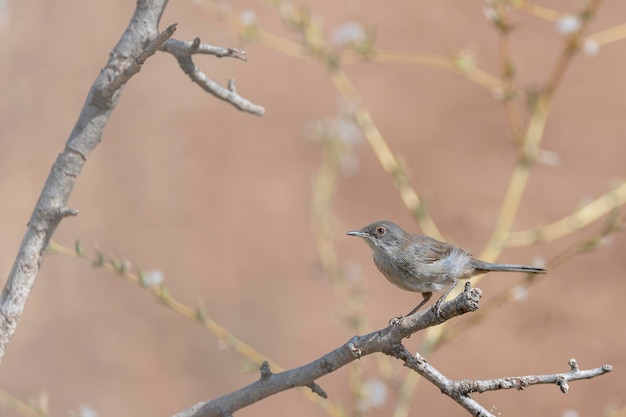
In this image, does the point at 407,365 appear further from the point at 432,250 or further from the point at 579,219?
the point at 579,219

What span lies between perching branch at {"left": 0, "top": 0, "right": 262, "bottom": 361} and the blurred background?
4.39 meters

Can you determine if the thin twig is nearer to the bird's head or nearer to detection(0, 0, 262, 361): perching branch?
detection(0, 0, 262, 361): perching branch

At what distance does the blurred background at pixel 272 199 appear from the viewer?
7.26 metres

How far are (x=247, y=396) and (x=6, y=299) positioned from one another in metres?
0.72

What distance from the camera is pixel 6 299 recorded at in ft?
7.34

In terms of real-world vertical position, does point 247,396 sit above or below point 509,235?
below

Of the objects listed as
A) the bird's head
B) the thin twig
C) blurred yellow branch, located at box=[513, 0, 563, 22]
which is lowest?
the thin twig

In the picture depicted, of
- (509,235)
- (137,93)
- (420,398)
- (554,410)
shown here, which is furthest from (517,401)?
(137,93)

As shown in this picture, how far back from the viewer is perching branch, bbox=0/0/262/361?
2230 millimetres

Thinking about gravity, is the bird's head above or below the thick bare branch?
above

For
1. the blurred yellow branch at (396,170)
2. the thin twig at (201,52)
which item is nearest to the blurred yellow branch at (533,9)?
the blurred yellow branch at (396,170)

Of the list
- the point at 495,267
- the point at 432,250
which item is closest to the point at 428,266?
the point at 432,250

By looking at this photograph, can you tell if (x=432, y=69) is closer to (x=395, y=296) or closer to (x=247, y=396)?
(x=395, y=296)

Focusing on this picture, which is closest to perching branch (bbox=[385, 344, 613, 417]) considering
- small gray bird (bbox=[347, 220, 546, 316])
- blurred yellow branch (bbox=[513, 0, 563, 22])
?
small gray bird (bbox=[347, 220, 546, 316])
